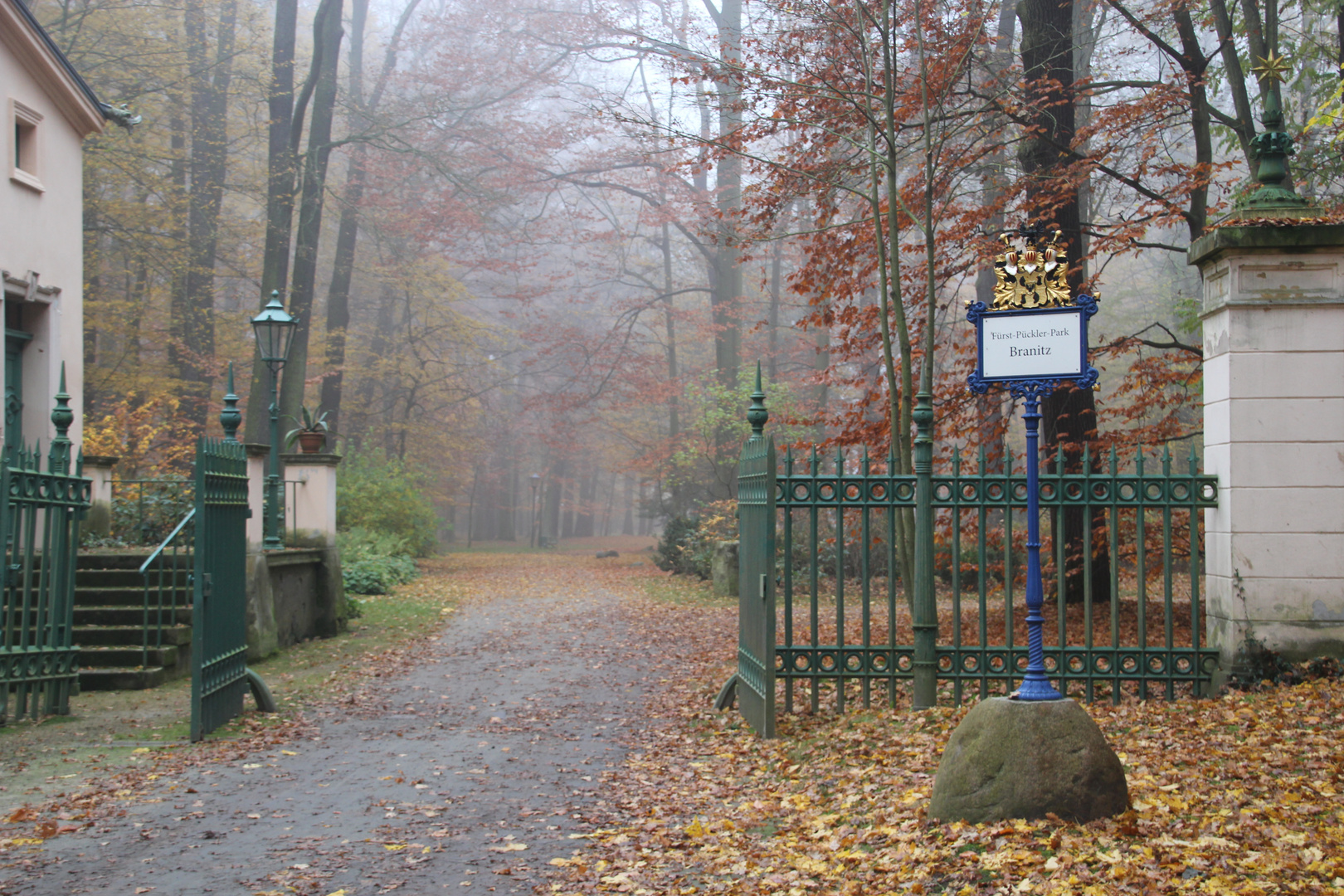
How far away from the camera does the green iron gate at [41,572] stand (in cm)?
706

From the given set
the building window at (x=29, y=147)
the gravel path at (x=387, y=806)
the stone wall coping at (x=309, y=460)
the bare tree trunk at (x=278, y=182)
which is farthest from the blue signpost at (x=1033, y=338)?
the bare tree trunk at (x=278, y=182)

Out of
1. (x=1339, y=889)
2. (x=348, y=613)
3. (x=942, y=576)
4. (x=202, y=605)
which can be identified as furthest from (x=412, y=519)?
(x=1339, y=889)

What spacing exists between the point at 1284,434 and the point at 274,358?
1009 centimetres

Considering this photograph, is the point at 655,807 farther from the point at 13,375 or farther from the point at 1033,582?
the point at 13,375

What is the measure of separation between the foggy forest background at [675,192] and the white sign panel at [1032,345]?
287 cm

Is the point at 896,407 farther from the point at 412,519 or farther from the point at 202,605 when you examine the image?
the point at 412,519

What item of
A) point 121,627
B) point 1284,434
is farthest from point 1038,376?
point 121,627

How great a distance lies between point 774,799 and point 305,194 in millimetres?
18256

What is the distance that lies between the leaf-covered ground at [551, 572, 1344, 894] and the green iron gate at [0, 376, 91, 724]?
4.41 m

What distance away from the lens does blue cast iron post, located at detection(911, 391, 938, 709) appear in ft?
21.9

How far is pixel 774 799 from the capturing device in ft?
17.2

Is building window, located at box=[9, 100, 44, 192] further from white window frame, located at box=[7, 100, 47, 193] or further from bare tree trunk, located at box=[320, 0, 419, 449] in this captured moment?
bare tree trunk, located at box=[320, 0, 419, 449]

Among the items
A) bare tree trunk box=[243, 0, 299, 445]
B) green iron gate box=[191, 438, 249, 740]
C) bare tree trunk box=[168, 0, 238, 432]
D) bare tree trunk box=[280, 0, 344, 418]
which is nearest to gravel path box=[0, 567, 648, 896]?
green iron gate box=[191, 438, 249, 740]

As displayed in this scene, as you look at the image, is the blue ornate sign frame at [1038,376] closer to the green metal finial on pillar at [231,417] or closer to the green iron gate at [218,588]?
the green iron gate at [218,588]
